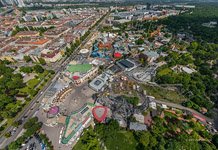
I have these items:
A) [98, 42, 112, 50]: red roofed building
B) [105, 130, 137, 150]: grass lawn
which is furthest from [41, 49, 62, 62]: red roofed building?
[105, 130, 137, 150]: grass lawn

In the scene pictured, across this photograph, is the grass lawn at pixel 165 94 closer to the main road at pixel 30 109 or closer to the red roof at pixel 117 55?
the red roof at pixel 117 55

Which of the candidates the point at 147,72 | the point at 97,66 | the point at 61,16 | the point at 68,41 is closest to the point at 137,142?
the point at 147,72

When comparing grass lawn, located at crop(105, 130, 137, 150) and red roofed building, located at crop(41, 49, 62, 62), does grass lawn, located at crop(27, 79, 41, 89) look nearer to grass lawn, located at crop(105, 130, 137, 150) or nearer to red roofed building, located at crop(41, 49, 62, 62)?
red roofed building, located at crop(41, 49, 62, 62)

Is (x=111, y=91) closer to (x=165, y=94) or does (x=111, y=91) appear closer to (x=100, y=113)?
(x=100, y=113)

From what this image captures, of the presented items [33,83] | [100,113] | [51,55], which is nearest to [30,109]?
[33,83]

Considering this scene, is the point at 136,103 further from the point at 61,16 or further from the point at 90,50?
the point at 61,16

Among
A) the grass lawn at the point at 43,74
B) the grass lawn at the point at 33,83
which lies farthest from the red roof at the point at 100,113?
the grass lawn at the point at 43,74
